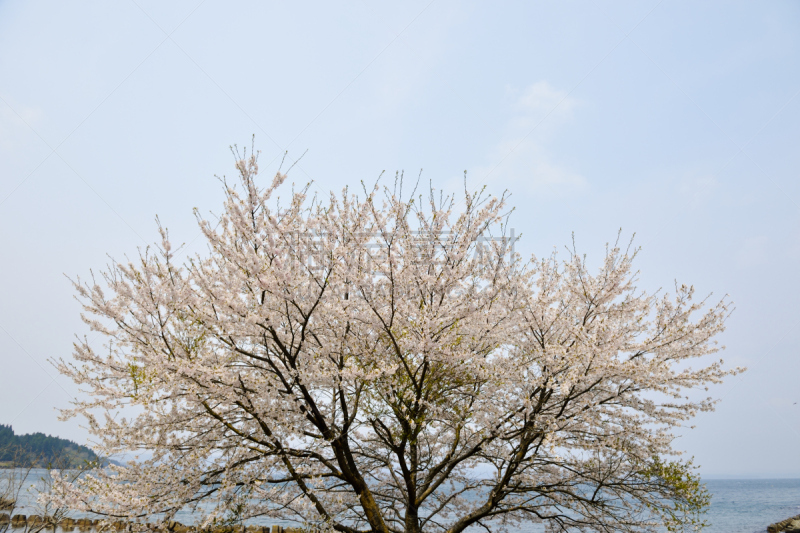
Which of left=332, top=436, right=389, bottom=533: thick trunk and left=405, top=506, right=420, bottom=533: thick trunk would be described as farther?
left=405, top=506, right=420, bottom=533: thick trunk

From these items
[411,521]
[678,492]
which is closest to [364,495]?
[411,521]

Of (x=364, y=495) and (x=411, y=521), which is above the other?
(x=364, y=495)

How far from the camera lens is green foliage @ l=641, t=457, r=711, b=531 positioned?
6.24 metres

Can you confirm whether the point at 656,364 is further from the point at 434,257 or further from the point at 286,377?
the point at 286,377

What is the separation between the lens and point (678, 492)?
20.5ft

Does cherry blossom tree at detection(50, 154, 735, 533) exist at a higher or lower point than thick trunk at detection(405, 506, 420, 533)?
higher

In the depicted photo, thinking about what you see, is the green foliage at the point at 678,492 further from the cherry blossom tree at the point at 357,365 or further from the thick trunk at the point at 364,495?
the thick trunk at the point at 364,495

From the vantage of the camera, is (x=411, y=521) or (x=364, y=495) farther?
(x=411, y=521)

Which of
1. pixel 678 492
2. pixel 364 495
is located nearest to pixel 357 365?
pixel 364 495

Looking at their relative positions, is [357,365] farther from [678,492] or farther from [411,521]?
[678,492]

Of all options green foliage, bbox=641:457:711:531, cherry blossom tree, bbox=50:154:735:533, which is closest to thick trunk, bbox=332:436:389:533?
cherry blossom tree, bbox=50:154:735:533

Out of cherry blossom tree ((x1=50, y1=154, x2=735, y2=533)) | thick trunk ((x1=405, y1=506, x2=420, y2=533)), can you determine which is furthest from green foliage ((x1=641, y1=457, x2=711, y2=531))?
thick trunk ((x1=405, y1=506, x2=420, y2=533))

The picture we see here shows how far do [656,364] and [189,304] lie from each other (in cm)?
591

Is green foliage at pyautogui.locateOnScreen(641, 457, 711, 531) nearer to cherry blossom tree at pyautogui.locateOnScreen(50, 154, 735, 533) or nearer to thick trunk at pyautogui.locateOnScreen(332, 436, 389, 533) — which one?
cherry blossom tree at pyautogui.locateOnScreen(50, 154, 735, 533)
